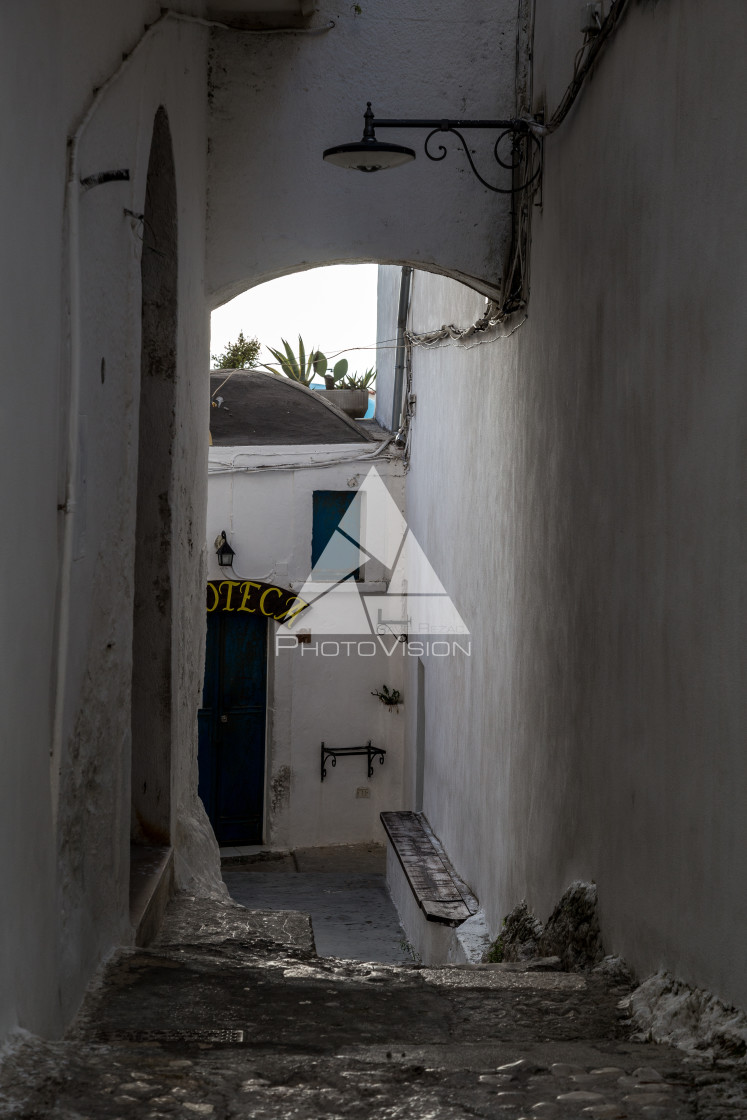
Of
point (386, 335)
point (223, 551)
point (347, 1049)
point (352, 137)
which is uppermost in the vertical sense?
point (386, 335)

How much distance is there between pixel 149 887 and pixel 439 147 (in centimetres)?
358

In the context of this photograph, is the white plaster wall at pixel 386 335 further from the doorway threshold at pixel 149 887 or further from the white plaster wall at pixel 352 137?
the doorway threshold at pixel 149 887

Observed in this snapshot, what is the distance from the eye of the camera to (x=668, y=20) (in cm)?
310

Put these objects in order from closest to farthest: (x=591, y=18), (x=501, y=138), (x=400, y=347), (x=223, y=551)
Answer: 1. (x=591, y=18)
2. (x=501, y=138)
3. (x=400, y=347)
4. (x=223, y=551)

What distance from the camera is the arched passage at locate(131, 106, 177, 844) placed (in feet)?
16.1

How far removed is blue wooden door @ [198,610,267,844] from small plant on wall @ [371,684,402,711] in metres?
1.23

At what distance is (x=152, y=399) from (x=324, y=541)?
7.09 metres

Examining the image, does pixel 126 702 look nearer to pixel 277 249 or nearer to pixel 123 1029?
pixel 123 1029

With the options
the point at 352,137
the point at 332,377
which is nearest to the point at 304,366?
the point at 332,377

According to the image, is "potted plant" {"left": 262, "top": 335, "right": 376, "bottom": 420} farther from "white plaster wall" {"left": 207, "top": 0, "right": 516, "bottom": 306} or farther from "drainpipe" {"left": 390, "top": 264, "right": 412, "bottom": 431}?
A: "white plaster wall" {"left": 207, "top": 0, "right": 516, "bottom": 306}

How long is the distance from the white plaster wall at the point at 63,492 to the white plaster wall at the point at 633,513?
4.82 feet

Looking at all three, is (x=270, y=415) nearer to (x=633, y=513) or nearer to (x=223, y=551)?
(x=223, y=551)

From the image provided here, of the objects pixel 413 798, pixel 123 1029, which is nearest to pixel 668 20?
pixel 123 1029

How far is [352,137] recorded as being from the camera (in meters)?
5.93
